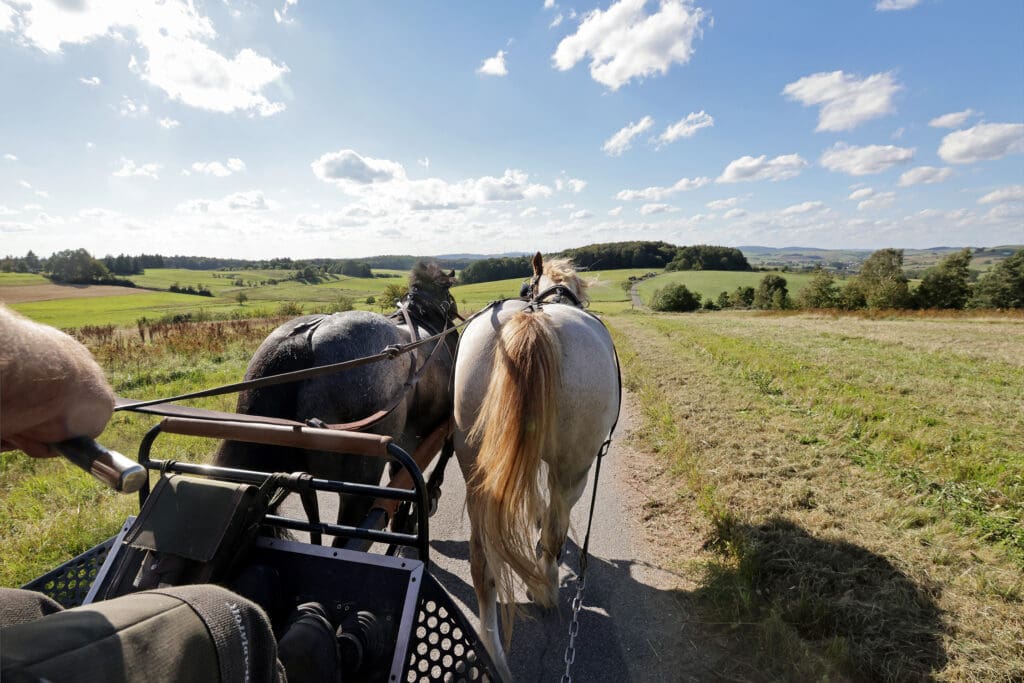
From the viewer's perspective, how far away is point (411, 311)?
399 cm

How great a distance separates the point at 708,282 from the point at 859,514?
58.0 m

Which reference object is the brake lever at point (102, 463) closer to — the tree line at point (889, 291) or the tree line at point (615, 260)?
the tree line at point (615, 260)

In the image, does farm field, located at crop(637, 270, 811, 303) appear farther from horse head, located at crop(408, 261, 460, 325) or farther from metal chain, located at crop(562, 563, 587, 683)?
metal chain, located at crop(562, 563, 587, 683)

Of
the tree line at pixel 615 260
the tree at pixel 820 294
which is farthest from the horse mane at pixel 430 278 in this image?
the tree at pixel 820 294

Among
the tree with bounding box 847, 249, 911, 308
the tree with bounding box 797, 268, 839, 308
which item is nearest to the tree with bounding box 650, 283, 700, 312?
the tree with bounding box 797, 268, 839, 308

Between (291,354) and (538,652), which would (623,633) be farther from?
(291,354)

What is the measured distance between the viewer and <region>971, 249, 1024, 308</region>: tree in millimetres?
34000

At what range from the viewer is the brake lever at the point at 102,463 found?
1.11 metres

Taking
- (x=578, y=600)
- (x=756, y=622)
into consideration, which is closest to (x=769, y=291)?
(x=756, y=622)

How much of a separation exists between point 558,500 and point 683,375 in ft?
22.4

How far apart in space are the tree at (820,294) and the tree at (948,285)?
754 cm

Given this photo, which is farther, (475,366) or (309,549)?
(475,366)

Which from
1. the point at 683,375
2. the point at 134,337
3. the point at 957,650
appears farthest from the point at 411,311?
the point at 134,337

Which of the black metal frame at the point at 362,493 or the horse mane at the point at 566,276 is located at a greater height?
the horse mane at the point at 566,276
